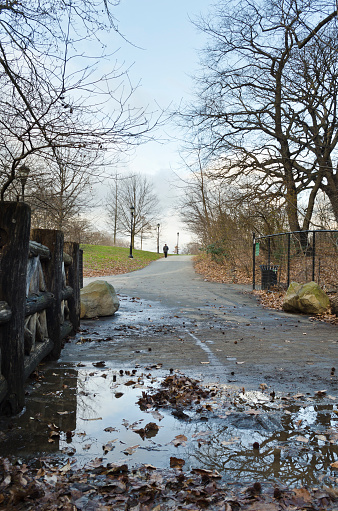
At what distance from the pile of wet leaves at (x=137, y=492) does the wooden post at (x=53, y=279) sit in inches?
113

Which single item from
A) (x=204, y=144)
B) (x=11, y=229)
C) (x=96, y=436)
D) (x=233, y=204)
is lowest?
(x=96, y=436)

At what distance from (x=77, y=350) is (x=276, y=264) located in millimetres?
10753

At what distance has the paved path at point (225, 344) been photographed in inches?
195

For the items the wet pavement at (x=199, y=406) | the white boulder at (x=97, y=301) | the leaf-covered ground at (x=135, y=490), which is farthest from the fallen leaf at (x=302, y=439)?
the white boulder at (x=97, y=301)

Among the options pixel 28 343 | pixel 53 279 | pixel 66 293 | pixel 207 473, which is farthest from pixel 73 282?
pixel 207 473

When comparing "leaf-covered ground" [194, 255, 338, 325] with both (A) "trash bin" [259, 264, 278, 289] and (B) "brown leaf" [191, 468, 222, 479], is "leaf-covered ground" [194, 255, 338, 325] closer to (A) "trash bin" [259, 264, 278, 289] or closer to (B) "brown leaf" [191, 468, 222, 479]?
(A) "trash bin" [259, 264, 278, 289]

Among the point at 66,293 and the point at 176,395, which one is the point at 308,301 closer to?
the point at 66,293

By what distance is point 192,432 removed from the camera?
329 cm

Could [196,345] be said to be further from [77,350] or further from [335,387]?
[335,387]

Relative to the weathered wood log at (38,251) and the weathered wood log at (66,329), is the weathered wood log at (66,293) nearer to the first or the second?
the weathered wood log at (66,329)

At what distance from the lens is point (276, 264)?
611 inches

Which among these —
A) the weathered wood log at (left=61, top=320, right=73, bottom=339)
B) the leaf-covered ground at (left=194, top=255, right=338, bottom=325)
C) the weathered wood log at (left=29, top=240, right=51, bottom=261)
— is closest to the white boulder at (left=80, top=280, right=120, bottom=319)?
the weathered wood log at (left=61, top=320, right=73, bottom=339)

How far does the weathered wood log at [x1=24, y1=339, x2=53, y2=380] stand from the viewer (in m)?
4.13

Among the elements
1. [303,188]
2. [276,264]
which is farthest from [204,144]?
[276,264]
